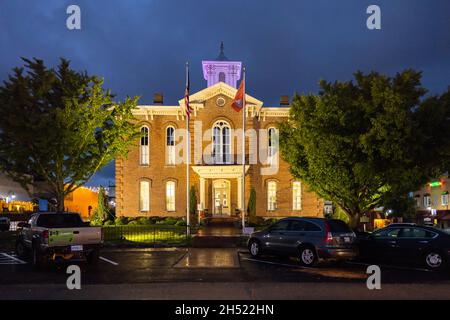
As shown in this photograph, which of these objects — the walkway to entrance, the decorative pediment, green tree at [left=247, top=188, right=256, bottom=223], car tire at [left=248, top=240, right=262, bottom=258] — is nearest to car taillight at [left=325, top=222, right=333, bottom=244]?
car tire at [left=248, top=240, right=262, bottom=258]

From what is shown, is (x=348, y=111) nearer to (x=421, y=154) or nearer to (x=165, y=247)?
(x=421, y=154)

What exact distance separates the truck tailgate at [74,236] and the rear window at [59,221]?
1.08 metres

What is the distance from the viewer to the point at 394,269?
46.7ft

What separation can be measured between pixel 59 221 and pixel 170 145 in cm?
2019

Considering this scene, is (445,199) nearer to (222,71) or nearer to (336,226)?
(222,71)

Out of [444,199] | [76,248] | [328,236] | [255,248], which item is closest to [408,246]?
[328,236]

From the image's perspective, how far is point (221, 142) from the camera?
35.3 metres

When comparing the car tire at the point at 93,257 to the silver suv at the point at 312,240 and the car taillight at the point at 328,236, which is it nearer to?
the silver suv at the point at 312,240

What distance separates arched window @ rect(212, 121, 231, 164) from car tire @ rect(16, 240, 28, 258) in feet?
63.7

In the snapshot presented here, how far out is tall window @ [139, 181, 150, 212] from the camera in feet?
118

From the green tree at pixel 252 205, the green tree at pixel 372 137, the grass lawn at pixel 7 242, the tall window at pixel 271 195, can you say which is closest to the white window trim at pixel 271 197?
the tall window at pixel 271 195

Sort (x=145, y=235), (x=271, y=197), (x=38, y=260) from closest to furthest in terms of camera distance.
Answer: (x=38, y=260)
(x=145, y=235)
(x=271, y=197)
